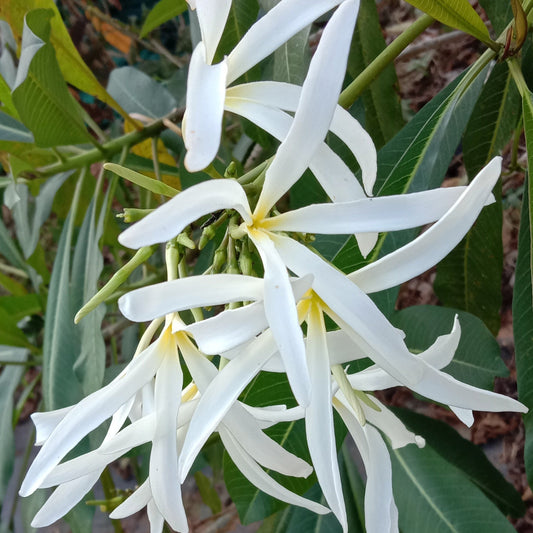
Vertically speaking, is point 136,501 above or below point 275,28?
below

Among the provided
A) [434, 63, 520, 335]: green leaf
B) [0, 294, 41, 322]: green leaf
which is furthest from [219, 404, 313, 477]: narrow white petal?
[0, 294, 41, 322]: green leaf

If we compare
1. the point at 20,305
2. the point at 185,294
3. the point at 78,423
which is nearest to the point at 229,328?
the point at 185,294

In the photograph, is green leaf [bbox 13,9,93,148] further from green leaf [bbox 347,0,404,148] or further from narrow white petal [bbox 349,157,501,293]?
narrow white petal [bbox 349,157,501,293]

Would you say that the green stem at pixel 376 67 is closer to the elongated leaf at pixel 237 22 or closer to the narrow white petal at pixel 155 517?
the elongated leaf at pixel 237 22

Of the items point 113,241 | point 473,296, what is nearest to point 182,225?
point 473,296

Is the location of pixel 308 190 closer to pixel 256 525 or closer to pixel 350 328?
pixel 350 328

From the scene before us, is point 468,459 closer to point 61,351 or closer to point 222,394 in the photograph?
point 61,351

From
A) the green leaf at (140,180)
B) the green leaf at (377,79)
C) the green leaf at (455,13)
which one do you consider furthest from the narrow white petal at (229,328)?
the green leaf at (377,79)
